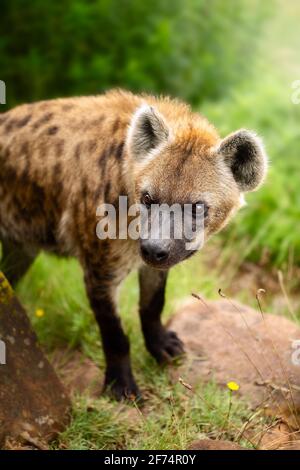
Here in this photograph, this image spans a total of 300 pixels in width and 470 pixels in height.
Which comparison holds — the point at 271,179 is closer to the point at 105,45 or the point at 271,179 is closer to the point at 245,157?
the point at 105,45

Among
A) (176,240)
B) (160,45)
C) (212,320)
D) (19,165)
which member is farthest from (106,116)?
(160,45)

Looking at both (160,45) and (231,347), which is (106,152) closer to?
(231,347)

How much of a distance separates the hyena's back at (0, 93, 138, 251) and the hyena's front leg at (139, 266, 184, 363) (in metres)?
0.52

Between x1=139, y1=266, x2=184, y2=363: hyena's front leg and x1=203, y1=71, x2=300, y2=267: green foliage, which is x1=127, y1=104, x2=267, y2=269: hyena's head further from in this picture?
x1=203, y1=71, x2=300, y2=267: green foliage

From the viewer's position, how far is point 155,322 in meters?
4.31

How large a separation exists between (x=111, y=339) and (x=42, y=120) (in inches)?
52.0

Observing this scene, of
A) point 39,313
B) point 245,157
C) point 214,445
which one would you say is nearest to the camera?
point 214,445

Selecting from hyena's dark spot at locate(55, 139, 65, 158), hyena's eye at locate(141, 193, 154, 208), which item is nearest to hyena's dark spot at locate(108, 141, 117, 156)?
hyena's dark spot at locate(55, 139, 65, 158)

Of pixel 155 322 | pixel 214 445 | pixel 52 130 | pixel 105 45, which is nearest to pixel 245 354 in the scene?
pixel 214 445

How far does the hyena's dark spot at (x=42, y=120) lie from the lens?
4.12 m

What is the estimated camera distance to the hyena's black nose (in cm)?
314

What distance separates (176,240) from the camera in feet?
10.6

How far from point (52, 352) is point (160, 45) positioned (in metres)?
4.76

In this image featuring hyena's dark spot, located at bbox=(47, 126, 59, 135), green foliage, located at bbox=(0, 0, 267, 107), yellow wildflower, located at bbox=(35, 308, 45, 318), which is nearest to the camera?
hyena's dark spot, located at bbox=(47, 126, 59, 135)
